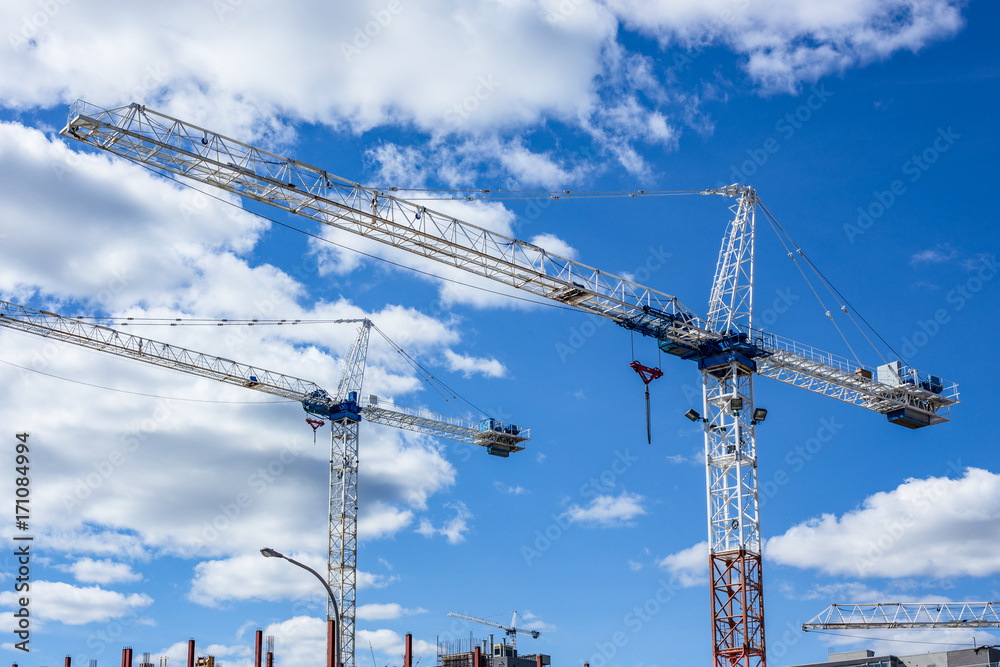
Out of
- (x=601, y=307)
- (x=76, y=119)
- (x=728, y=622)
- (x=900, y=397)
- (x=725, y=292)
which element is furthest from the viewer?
(x=900, y=397)

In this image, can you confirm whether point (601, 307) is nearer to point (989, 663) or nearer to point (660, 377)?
point (660, 377)

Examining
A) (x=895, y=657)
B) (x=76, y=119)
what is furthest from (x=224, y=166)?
(x=895, y=657)

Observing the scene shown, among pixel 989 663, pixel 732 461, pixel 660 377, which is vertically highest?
pixel 660 377

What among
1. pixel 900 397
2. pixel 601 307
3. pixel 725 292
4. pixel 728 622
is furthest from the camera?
pixel 900 397

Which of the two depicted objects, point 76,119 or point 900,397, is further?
point 900,397

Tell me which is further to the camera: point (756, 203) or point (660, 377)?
point (756, 203)

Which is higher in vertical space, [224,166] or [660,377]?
[224,166]

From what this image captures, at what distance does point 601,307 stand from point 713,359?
9676mm

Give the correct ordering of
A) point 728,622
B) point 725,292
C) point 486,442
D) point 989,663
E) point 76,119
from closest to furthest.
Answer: point 76,119 < point 728,622 < point 725,292 < point 989,663 < point 486,442

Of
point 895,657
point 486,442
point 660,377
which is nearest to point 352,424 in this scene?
point 486,442

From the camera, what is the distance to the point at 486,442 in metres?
115

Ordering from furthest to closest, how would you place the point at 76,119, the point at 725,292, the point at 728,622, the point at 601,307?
the point at 725,292
the point at 601,307
the point at 728,622
the point at 76,119

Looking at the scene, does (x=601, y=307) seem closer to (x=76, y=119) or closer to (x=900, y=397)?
(x=900, y=397)

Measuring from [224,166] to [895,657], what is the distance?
300ft
